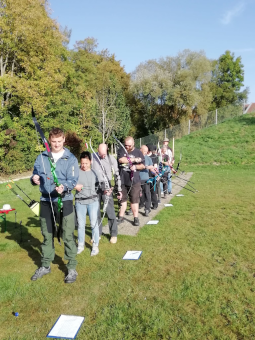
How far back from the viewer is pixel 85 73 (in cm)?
3369

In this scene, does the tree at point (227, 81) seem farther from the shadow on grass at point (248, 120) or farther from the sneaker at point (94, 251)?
the sneaker at point (94, 251)

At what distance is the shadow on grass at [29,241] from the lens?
4.64 meters

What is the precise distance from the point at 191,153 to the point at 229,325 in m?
19.0

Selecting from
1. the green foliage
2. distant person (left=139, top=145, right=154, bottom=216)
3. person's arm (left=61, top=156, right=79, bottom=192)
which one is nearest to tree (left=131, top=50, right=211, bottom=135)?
the green foliage

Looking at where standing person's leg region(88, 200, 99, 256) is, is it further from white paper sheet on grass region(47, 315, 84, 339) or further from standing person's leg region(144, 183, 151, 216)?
standing person's leg region(144, 183, 151, 216)

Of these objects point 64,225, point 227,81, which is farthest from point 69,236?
point 227,81

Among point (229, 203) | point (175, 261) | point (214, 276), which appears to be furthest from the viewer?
point (229, 203)

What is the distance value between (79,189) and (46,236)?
32.1 inches

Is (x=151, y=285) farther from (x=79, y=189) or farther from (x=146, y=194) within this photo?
(x=146, y=194)

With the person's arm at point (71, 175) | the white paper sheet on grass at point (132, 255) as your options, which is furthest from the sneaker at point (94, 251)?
the person's arm at point (71, 175)

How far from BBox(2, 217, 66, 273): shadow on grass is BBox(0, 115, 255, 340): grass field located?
0.7 inches

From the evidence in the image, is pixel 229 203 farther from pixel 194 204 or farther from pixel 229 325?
pixel 229 325

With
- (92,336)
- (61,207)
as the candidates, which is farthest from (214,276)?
(61,207)

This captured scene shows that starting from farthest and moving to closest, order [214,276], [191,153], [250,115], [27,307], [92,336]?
[250,115], [191,153], [214,276], [27,307], [92,336]
